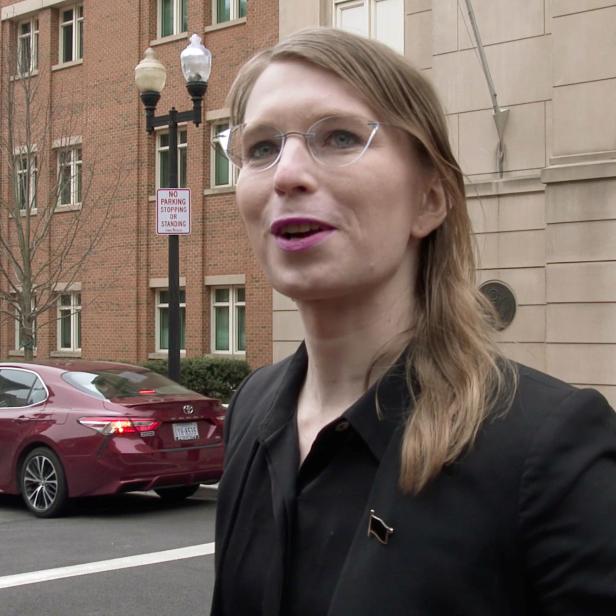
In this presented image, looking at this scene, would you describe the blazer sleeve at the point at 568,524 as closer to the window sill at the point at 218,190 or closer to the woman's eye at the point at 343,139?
the woman's eye at the point at 343,139

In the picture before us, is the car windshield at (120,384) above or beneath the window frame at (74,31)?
beneath

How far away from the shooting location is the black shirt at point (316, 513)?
161 centimetres

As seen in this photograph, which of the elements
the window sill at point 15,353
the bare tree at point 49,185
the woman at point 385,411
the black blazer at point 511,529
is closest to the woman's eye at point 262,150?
the woman at point 385,411

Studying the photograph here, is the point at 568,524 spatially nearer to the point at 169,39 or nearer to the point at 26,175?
the point at 26,175

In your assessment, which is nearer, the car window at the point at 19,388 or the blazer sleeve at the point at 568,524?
the blazer sleeve at the point at 568,524

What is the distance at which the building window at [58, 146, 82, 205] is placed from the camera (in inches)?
970

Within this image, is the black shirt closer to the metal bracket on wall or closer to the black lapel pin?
the black lapel pin

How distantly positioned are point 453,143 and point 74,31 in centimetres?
1371

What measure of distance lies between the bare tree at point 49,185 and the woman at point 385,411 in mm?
21069

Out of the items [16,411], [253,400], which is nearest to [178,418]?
[16,411]

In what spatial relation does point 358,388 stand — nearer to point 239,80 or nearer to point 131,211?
point 239,80

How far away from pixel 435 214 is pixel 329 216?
0.24 meters

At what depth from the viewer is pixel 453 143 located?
631 inches

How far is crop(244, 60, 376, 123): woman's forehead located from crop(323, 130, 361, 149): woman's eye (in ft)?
0.11
